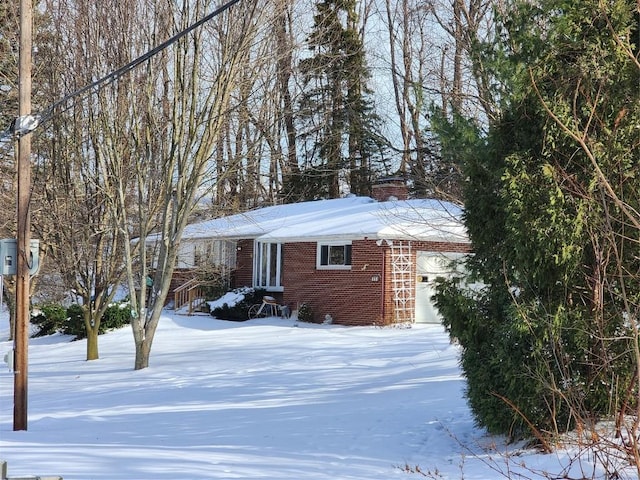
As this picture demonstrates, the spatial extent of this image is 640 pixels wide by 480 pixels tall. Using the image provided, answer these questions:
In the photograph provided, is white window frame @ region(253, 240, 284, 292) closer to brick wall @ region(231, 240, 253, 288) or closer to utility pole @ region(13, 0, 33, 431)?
brick wall @ region(231, 240, 253, 288)

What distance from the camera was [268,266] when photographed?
29.3m

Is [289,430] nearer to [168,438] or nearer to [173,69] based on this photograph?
[168,438]

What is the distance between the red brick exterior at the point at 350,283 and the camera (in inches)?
966

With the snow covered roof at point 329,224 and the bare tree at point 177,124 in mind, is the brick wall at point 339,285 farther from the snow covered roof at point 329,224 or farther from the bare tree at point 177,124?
the bare tree at point 177,124

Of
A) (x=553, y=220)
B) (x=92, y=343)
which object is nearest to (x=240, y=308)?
(x=92, y=343)

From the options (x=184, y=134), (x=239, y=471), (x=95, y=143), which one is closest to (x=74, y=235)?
(x=95, y=143)

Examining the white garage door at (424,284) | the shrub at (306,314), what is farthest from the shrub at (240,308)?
the white garage door at (424,284)

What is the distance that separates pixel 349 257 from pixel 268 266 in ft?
15.0

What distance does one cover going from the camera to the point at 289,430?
35.9 ft

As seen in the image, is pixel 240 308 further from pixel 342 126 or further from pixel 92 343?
pixel 342 126

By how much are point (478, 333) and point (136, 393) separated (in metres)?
8.75

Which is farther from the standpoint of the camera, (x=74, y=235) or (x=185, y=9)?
(x=74, y=235)

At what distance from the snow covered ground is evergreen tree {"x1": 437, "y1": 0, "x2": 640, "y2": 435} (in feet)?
2.80

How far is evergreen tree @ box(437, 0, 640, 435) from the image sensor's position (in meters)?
8.03
